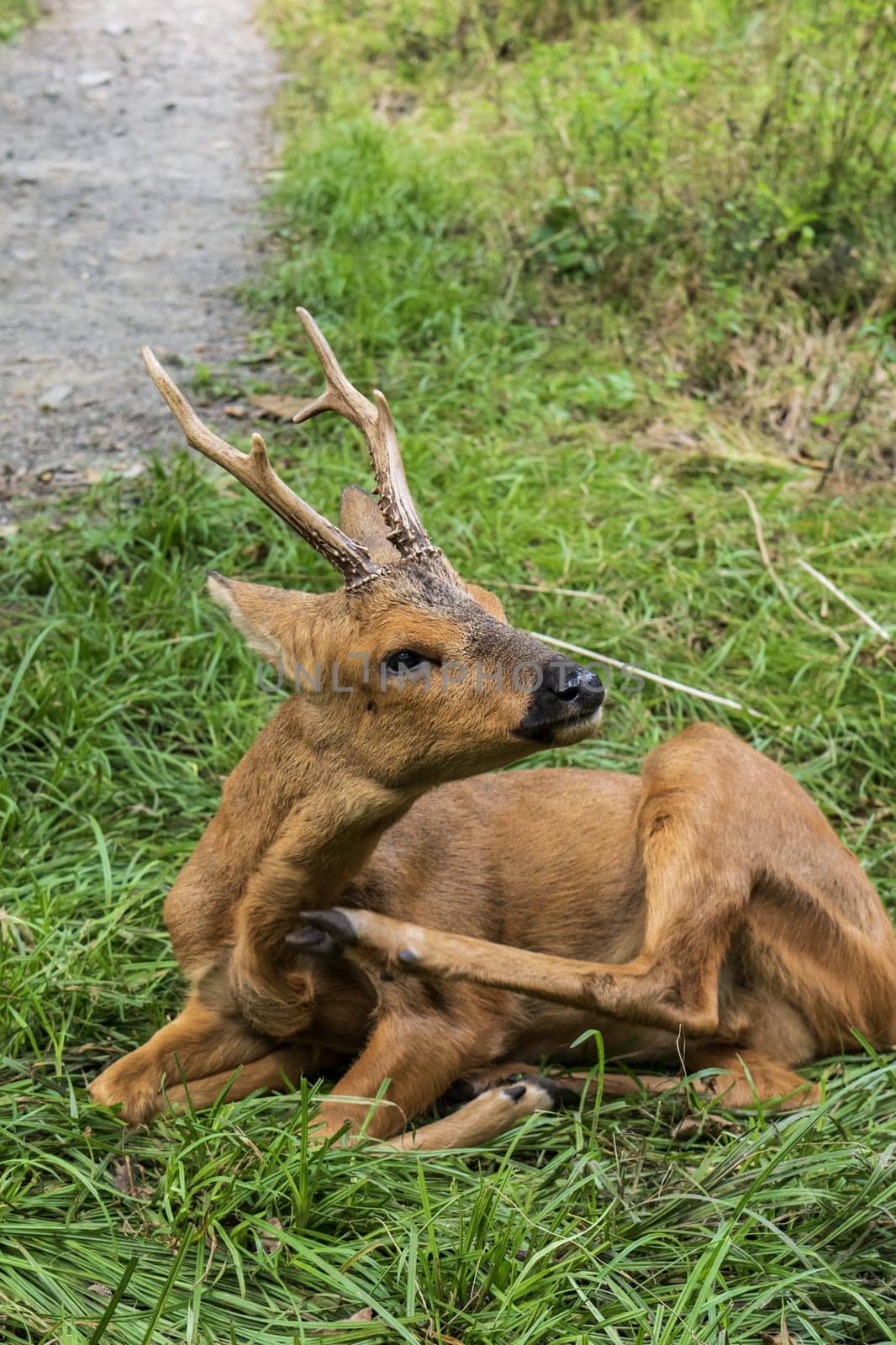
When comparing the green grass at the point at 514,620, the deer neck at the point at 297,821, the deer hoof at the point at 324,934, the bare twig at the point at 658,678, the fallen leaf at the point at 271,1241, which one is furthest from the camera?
the bare twig at the point at 658,678

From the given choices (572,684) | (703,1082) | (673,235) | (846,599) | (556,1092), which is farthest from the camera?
(673,235)

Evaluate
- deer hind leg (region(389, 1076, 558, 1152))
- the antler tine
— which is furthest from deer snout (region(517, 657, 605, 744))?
deer hind leg (region(389, 1076, 558, 1152))

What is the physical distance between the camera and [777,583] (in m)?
5.59

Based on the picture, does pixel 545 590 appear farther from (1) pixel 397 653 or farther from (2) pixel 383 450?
(1) pixel 397 653

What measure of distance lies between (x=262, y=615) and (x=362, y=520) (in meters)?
0.47

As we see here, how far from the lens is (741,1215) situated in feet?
9.90

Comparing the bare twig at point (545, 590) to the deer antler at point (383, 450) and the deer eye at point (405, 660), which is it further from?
the deer eye at point (405, 660)

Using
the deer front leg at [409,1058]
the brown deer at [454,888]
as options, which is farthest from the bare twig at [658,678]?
the deer front leg at [409,1058]

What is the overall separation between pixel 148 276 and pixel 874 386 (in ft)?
13.9

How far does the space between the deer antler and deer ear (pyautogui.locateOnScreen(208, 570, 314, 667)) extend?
1.04ft

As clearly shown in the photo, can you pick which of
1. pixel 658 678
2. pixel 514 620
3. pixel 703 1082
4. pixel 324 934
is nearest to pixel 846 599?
pixel 658 678

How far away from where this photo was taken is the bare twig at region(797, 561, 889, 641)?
528 cm

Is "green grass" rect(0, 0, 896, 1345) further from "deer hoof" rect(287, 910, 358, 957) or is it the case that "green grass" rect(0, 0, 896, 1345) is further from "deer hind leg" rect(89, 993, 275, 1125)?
"deer hoof" rect(287, 910, 358, 957)

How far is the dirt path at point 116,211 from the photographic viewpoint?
6.50 metres
